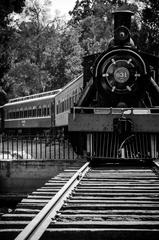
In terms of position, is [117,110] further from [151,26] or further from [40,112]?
[151,26]

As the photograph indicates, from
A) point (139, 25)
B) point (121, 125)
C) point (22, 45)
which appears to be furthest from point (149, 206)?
point (22, 45)

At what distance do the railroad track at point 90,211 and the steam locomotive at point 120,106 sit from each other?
3.16 meters

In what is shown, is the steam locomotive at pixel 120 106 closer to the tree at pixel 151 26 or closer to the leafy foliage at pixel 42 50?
the tree at pixel 151 26

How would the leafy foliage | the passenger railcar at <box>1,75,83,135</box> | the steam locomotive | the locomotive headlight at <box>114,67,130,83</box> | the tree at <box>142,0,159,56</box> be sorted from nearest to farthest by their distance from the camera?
the steam locomotive
the locomotive headlight at <box>114,67,130,83</box>
the passenger railcar at <box>1,75,83,135</box>
the tree at <box>142,0,159,56</box>
the leafy foliage

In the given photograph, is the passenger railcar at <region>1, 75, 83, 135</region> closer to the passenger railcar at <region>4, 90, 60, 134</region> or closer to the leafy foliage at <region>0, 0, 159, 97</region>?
the passenger railcar at <region>4, 90, 60, 134</region>

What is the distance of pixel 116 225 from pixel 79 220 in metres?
0.51

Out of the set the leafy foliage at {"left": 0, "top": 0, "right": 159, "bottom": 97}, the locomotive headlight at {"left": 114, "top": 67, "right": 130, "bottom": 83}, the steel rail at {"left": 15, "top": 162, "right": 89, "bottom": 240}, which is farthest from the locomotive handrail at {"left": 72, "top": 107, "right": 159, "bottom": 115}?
the leafy foliage at {"left": 0, "top": 0, "right": 159, "bottom": 97}

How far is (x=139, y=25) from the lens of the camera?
3506cm

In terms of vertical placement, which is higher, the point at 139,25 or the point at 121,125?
the point at 139,25

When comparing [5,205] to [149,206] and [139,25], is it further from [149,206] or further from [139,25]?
[139,25]

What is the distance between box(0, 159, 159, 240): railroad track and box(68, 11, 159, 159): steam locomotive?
3157 mm

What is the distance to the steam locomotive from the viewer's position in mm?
12391

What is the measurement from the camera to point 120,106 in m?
13.2

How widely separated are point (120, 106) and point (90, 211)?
7.37 m
